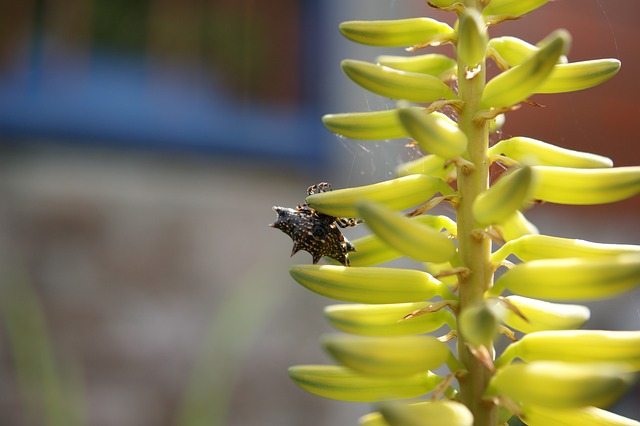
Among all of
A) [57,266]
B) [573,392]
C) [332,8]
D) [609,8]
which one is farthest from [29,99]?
[573,392]

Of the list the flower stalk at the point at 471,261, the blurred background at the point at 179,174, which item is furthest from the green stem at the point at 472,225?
the blurred background at the point at 179,174

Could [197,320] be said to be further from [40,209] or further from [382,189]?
[382,189]

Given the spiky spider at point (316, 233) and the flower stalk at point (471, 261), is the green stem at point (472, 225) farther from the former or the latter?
the spiky spider at point (316, 233)

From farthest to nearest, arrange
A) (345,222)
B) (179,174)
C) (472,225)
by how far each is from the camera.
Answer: (179,174)
(345,222)
(472,225)

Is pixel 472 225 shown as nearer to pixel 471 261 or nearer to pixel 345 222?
pixel 471 261

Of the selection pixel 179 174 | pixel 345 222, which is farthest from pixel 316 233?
pixel 179 174

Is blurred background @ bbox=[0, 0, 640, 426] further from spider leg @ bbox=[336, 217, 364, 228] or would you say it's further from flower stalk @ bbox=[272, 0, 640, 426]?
flower stalk @ bbox=[272, 0, 640, 426]
